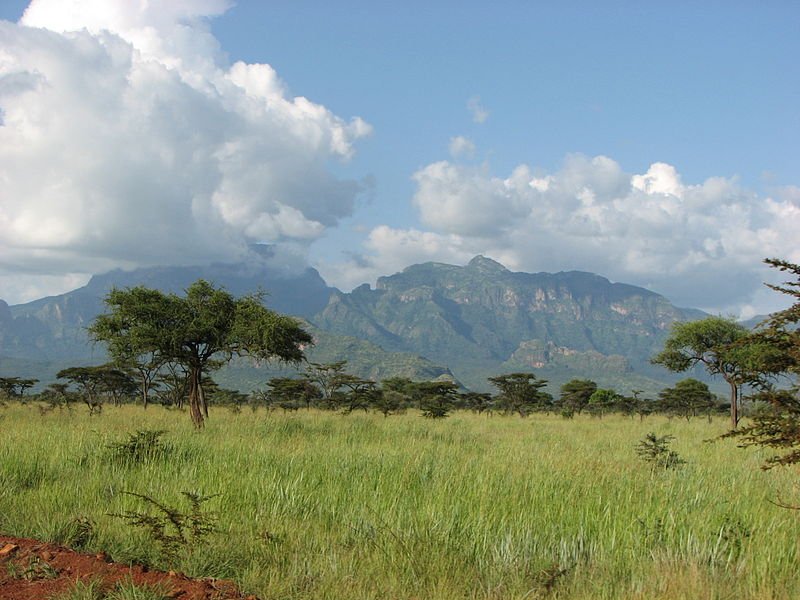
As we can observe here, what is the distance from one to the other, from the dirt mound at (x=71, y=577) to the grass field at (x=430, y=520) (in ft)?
1.17

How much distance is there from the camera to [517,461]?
1121 cm

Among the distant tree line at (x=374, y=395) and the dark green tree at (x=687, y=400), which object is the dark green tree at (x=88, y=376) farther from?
the dark green tree at (x=687, y=400)

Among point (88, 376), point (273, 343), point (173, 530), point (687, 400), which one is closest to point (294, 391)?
point (88, 376)

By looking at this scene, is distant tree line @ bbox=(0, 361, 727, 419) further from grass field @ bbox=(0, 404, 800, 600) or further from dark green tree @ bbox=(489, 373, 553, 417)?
grass field @ bbox=(0, 404, 800, 600)

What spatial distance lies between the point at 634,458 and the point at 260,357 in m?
14.9

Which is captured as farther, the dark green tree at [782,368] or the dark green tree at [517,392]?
the dark green tree at [517,392]

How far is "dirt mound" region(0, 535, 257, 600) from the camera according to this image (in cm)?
454

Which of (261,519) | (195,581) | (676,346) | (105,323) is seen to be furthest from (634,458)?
(676,346)

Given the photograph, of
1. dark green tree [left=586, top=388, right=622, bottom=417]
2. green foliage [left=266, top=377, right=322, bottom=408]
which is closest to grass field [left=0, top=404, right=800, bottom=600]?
dark green tree [left=586, top=388, right=622, bottom=417]

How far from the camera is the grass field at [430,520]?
195 inches

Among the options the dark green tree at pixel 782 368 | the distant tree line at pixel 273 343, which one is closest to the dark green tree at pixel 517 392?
the distant tree line at pixel 273 343

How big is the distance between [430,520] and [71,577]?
351 centimetres

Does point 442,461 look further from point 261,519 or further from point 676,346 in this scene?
point 676,346

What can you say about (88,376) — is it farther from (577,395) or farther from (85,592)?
(85,592)
